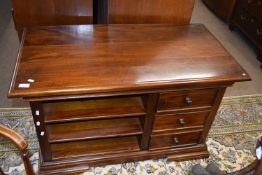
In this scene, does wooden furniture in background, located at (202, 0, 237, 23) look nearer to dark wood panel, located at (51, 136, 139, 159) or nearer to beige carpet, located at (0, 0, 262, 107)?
beige carpet, located at (0, 0, 262, 107)

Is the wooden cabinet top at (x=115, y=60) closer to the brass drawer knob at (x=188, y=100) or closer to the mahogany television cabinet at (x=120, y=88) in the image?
the mahogany television cabinet at (x=120, y=88)

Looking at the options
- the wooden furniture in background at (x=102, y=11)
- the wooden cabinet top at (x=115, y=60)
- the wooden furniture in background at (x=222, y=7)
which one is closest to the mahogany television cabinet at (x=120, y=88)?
the wooden cabinet top at (x=115, y=60)

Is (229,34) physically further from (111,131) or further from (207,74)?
(111,131)

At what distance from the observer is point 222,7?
9.27ft

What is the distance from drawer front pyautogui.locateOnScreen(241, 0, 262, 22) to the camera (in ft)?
7.41

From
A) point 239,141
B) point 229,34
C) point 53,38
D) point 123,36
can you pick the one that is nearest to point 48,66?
point 53,38

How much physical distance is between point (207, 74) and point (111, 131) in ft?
1.77

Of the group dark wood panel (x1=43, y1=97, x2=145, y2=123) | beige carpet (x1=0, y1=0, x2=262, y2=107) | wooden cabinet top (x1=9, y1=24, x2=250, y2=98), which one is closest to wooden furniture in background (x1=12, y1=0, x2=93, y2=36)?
wooden cabinet top (x1=9, y1=24, x2=250, y2=98)

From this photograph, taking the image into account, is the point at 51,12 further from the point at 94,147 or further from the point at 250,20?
the point at 250,20

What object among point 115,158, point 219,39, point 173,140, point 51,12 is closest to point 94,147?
point 115,158

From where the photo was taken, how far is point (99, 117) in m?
1.21

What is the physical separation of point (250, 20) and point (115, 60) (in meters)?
1.78

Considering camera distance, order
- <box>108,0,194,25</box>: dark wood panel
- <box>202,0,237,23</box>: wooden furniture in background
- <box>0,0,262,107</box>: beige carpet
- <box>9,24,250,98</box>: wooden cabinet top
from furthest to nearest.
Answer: <box>202,0,237,23</box>: wooden furniture in background → <box>0,0,262,107</box>: beige carpet → <box>108,0,194,25</box>: dark wood panel → <box>9,24,250,98</box>: wooden cabinet top

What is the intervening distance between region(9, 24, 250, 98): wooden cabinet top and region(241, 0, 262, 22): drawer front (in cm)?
113
